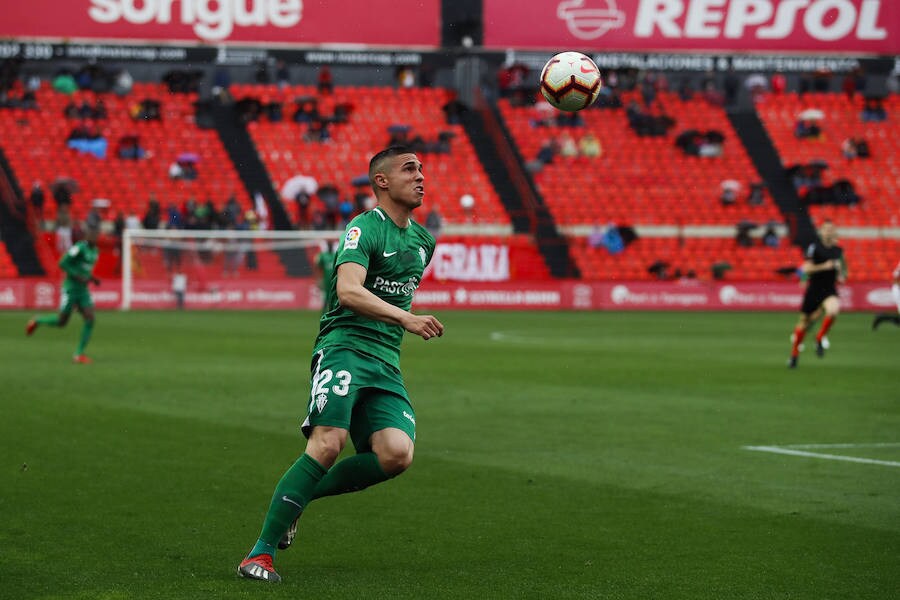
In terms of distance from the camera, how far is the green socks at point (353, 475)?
24.0 feet

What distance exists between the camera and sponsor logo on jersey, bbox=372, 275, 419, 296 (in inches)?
290

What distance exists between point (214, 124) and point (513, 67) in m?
10.6

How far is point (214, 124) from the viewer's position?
48219mm

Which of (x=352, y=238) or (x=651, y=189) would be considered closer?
(x=352, y=238)

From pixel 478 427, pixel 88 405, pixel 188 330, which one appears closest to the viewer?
pixel 478 427

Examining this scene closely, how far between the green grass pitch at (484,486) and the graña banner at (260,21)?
29153 mm

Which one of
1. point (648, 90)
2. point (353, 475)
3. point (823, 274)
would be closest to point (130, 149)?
point (648, 90)

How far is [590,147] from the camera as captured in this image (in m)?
49.6

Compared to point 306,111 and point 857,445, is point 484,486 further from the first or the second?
point 306,111

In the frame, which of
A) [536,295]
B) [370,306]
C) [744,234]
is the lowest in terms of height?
[536,295]

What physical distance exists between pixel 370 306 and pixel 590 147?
43.3 m

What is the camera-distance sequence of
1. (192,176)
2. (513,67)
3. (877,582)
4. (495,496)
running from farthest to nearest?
1. (513,67)
2. (192,176)
3. (495,496)
4. (877,582)

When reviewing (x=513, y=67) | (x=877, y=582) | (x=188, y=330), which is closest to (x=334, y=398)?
(x=877, y=582)

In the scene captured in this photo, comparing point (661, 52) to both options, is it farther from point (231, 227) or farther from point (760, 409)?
point (760, 409)
